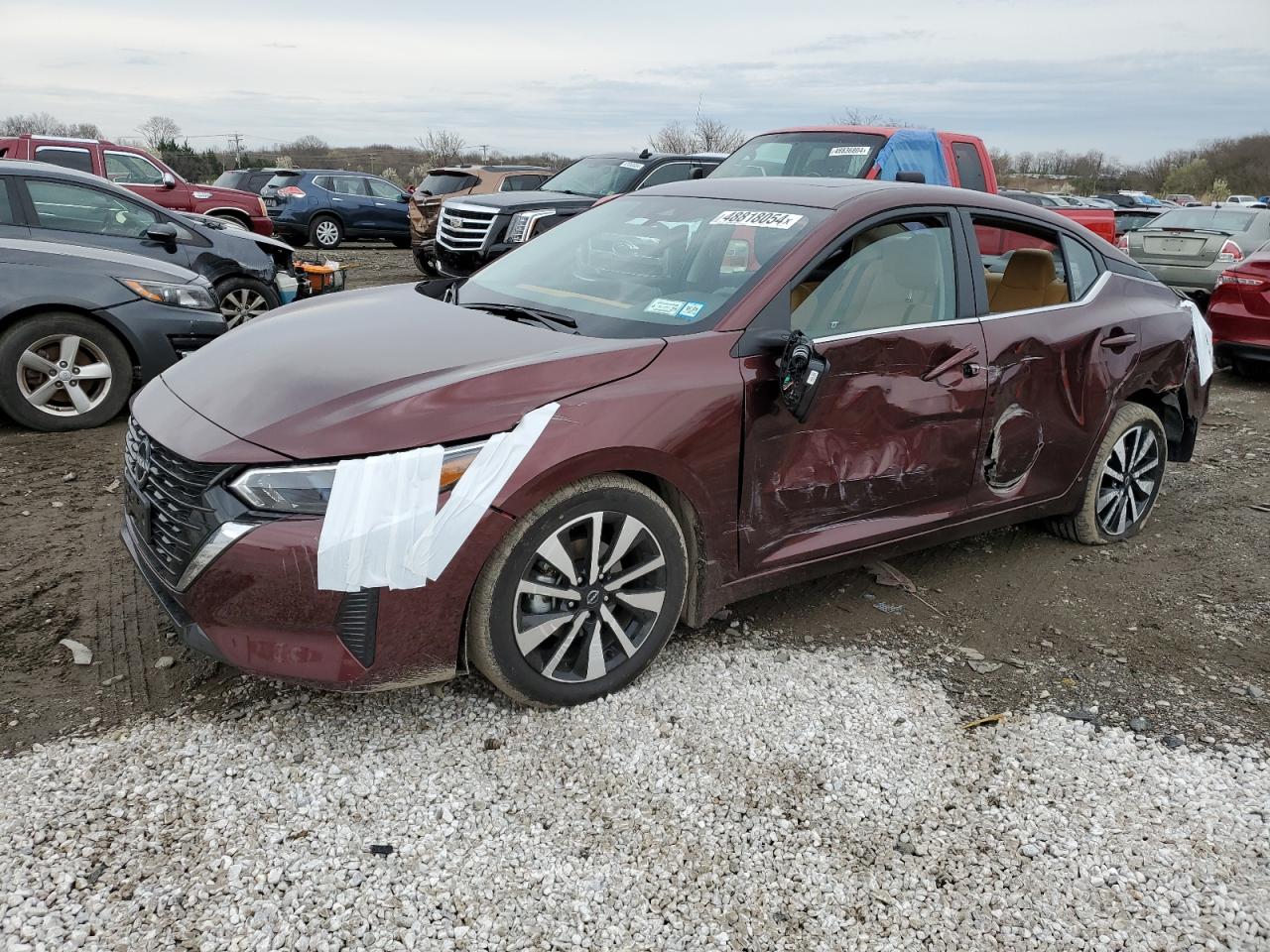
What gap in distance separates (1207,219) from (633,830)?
13027 mm

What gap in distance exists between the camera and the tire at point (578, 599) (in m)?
2.86

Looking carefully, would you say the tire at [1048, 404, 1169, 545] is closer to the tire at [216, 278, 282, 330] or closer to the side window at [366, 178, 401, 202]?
the tire at [216, 278, 282, 330]

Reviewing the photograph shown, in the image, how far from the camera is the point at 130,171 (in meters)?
14.2

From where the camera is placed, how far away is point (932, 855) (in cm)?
262

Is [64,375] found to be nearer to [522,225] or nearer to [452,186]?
[522,225]

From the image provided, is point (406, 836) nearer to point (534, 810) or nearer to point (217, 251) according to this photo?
point (534, 810)

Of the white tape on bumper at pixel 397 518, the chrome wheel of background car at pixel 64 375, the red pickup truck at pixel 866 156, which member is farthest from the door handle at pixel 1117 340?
the chrome wheel of background car at pixel 64 375

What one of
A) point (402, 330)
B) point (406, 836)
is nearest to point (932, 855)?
point (406, 836)

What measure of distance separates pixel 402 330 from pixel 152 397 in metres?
0.83

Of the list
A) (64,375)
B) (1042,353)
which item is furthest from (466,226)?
(1042,353)

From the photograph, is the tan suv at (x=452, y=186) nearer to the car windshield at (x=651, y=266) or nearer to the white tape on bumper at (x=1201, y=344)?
the car windshield at (x=651, y=266)

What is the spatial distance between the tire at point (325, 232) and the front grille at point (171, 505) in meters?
18.2

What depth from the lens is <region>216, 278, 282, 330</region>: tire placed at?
8.31 m

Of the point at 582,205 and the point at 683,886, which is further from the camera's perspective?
the point at 582,205
